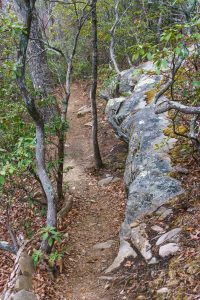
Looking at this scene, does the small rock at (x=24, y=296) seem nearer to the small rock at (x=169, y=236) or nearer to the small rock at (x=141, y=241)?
the small rock at (x=141, y=241)

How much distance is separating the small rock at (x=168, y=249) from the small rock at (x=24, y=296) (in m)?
1.83

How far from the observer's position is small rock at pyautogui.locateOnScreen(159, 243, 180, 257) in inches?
178

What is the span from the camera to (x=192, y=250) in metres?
4.30

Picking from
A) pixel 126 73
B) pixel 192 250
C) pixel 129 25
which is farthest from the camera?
pixel 129 25

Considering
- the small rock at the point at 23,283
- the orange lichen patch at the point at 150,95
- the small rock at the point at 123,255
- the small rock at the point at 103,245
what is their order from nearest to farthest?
the small rock at the point at 23,283, the small rock at the point at 123,255, the small rock at the point at 103,245, the orange lichen patch at the point at 150,95

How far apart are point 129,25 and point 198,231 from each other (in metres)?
11.6

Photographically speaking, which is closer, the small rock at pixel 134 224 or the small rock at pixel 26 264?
the small rock at pixel 26 264

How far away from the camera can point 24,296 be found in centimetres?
432

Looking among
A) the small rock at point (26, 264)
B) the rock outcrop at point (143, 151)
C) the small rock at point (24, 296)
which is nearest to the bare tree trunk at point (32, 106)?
the small rock at point (26, 264)

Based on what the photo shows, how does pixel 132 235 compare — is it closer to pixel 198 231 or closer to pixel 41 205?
pixel 198 231

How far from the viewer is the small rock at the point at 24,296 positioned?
426cm

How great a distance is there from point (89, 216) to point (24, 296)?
3.29 m

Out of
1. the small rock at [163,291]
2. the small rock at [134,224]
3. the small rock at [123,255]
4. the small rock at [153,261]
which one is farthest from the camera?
the small rock at [134,224]

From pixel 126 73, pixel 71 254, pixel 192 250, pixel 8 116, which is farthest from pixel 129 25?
pixel 192 250
